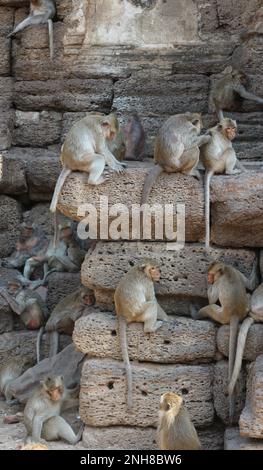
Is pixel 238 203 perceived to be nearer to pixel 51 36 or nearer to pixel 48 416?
pixel 48 416

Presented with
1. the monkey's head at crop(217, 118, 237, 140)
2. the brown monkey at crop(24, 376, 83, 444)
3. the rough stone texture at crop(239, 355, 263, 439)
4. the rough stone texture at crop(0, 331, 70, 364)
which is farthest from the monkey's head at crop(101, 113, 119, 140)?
the rough stone texture at crop(239, 355, 263, 439)

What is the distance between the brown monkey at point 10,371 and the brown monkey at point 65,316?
23 cm

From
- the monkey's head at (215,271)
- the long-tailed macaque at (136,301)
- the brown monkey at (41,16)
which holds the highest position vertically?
the brown monkey at (41,16)

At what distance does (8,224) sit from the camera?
44.4 feet

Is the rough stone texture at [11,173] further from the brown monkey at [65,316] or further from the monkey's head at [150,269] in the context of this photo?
the monkey's head at [150,269]

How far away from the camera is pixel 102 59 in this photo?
13.6 m

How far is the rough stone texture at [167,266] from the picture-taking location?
10.0 m

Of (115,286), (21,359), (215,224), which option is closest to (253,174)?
(215,224)

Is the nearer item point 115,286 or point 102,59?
point 115,286

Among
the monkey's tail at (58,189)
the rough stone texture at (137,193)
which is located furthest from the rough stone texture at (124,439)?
the monkey's tail at (58,189)

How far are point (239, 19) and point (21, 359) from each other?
192 inches

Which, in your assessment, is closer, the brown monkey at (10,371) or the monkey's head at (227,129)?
the monkey's head at (227,129)

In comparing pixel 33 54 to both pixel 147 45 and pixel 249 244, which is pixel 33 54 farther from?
pixel 249 244

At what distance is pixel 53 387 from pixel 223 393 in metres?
1.48
